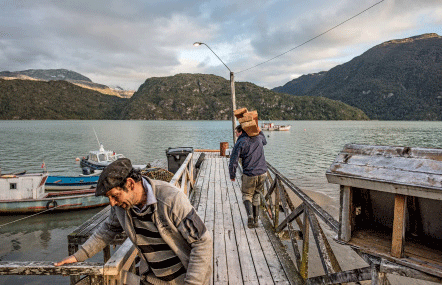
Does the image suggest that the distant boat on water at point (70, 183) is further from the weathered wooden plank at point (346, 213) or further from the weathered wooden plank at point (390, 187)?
the weathered wooden plank at point (390, 187)

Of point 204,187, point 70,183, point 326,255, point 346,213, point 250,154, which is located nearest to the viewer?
point 346,213

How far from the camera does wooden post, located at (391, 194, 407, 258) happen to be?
1.80 meters

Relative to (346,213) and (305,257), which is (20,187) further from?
(346,213)

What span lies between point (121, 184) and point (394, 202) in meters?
2.11

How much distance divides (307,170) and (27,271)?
2821cm

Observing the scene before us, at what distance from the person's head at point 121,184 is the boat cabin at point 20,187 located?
16.8 metres

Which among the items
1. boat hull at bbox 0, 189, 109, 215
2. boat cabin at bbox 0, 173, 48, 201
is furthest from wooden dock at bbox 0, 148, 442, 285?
boat cabin at bbox 0, 173, 48, 201

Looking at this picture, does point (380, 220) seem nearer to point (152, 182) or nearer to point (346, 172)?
point (346, 172)

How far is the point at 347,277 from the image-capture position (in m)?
2.42

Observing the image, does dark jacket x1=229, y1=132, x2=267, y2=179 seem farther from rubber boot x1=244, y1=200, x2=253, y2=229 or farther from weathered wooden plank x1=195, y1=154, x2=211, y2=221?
weathered wooden plank x1=195, y1=154, x2=211, y2=221

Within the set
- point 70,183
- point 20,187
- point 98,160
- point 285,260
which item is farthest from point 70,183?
point 285,260

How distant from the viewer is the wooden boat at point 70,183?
18.6m

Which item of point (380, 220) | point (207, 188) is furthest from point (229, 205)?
point (380, 220)

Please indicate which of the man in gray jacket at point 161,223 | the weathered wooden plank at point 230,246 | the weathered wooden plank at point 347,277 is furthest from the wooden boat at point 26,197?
the weathered wooden plank at point 347,277
